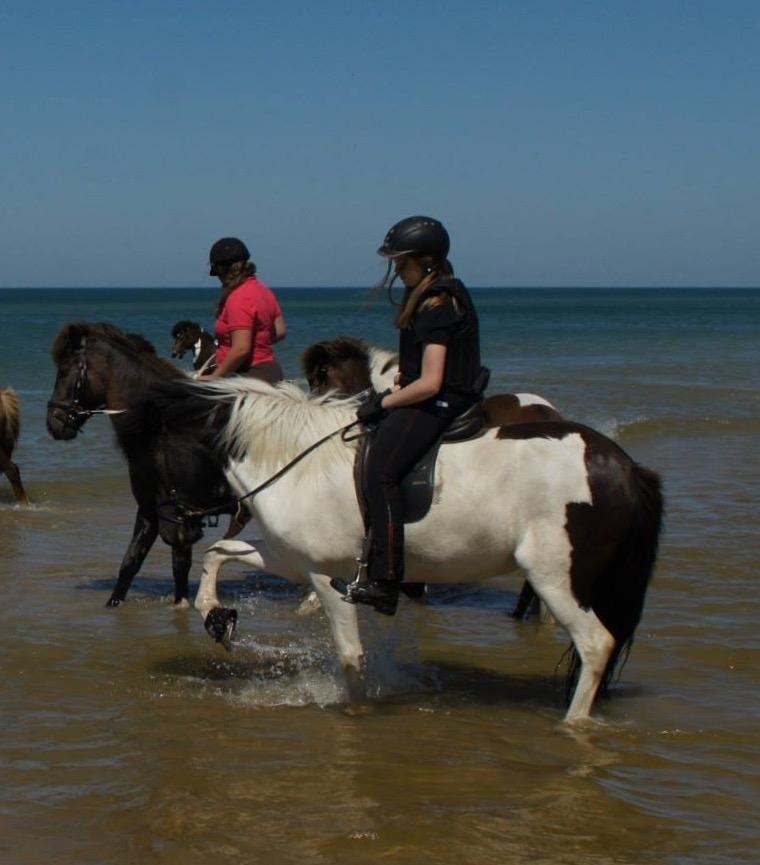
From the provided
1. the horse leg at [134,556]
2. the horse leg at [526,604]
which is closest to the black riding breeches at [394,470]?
the horse leg at [526,604]

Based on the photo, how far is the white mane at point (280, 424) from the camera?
6359 mm

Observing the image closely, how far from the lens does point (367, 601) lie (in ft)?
20.2

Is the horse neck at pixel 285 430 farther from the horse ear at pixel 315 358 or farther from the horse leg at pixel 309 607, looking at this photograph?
the horse leg at pixel 309 607

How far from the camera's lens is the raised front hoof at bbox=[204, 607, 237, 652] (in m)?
6.66

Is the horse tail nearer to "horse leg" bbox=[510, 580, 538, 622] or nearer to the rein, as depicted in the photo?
the rein

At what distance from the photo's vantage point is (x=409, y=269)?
604 cm

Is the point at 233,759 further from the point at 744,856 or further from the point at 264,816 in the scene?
the point at 744,856

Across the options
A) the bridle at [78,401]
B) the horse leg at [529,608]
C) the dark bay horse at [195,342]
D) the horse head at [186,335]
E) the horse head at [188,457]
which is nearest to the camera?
the horse head at [188,457]

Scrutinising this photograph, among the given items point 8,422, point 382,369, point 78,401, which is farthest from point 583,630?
point 8,422

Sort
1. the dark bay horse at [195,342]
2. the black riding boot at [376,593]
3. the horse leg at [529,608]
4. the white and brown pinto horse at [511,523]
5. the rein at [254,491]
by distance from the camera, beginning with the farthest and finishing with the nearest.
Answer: the dark bay horse at [195,342]
the horse leg at [529,608]
the rein at [254,491]
the black riding boot at [376,593]
the white and brown pinto horse at [511,523]

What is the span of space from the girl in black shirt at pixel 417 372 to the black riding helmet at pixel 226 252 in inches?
95.8

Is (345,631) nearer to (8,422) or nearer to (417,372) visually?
(417,372)

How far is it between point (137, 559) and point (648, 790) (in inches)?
174

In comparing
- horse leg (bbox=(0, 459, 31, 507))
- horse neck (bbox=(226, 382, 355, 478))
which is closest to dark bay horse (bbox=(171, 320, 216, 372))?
horse neck (bbox=(226, 382, 355, 478))
